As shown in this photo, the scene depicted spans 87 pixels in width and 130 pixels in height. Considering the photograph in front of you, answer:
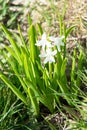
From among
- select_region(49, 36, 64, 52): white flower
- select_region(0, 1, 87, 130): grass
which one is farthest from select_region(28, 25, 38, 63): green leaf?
select_region(49, 36, 64, 52): white flower

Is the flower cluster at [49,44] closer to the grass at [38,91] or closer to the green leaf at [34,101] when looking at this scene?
the grass at [38,91]

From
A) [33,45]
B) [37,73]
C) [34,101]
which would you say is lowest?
[34,101]

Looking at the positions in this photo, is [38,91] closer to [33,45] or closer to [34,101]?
[34,101]

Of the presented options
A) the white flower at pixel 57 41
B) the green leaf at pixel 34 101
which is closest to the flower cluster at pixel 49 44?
the white flower at pixel 57 41

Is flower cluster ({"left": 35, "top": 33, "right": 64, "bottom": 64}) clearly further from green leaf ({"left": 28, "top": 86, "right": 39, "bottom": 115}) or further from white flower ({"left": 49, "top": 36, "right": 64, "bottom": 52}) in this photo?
green leaf ({"left": 28, "top": 86, "right": 39, "bottom": 115})

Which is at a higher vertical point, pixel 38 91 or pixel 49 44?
pixel 49 44

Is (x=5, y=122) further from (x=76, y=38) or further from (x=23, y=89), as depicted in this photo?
(x=76, y=38)

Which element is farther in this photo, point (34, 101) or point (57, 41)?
point (34, 101)

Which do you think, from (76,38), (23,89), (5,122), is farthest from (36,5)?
(5,122)

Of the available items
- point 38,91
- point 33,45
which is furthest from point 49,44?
point 38,91
